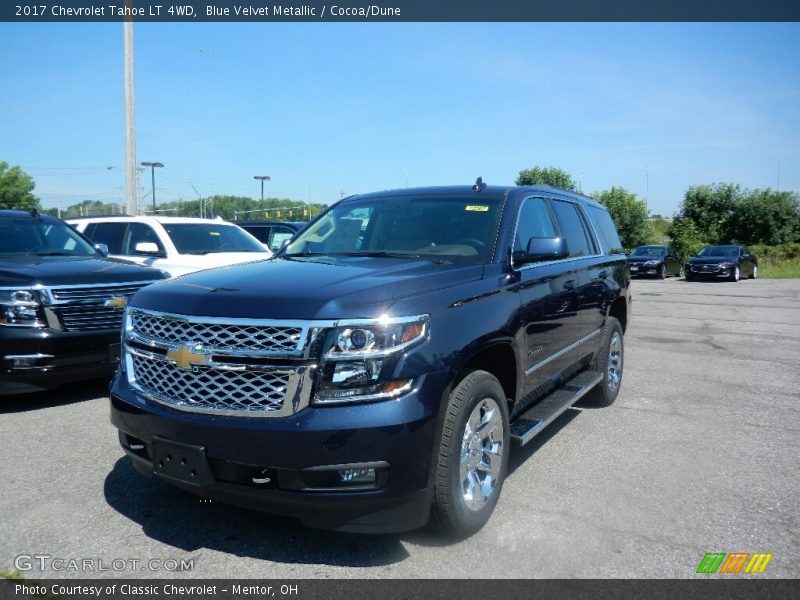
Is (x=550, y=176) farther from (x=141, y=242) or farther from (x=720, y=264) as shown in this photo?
(x=141, y=242)

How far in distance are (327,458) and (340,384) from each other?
0.32 m

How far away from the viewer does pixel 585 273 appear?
546 centimetres

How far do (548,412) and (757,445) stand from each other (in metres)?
1.90

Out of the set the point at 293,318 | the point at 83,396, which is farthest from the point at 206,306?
the point at 83,396

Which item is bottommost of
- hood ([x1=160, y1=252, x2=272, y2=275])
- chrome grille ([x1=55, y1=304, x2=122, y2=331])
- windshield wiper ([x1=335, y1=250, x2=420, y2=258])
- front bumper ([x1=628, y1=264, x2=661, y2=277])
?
front bumper ([x1=628, y1=264, x2=661, y2=277])

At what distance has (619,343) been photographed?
659cm

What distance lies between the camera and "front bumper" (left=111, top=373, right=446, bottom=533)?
9.32 feet

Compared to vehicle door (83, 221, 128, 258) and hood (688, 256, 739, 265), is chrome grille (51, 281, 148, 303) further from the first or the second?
hood (688, 256, 739, 265)

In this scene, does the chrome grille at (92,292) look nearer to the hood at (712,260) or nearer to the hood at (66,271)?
the hood at (66,271)

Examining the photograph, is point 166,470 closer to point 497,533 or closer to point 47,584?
point 47,584

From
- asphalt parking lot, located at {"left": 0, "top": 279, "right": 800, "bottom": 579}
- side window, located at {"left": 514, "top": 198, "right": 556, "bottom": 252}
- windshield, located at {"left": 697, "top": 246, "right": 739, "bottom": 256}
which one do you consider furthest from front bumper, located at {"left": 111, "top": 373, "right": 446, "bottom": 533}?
windshield, located at {"left": 697, "top": 246, "right": 739, "bottom": 256}

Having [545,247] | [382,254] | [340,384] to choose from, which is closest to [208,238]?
[382,254]

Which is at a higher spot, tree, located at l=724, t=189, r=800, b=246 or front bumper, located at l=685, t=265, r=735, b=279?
tree, located at l=724, t=189, r=800, b=246

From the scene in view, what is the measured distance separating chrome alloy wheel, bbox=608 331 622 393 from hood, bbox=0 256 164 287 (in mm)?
4577
